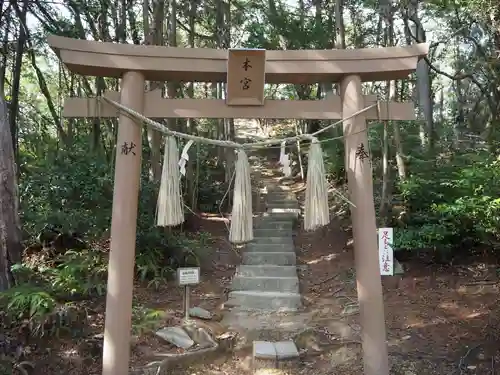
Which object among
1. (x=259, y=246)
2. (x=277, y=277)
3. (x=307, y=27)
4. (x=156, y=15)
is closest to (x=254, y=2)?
(x=307, y=27)

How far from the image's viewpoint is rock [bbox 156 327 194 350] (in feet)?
16.8

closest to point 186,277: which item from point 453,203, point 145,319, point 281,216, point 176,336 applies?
point 145,319

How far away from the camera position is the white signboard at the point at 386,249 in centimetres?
489

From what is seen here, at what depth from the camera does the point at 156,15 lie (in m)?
8.73

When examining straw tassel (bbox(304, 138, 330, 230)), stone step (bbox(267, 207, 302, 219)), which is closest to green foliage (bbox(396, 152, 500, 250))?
straw tassel (bbox(304, 138, 330, 230))

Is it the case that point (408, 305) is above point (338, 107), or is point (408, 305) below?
below

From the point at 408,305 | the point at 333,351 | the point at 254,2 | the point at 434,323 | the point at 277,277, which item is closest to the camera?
the point at 333,351

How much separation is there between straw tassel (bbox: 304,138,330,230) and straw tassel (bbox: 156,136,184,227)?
3.49 feet

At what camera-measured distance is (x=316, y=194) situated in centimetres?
361

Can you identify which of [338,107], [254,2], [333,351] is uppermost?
[254,2]

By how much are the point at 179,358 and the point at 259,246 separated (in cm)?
468

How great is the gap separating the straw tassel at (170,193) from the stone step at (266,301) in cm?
384

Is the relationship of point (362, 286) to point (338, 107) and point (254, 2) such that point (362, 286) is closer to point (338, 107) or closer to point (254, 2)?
point (338, 107)

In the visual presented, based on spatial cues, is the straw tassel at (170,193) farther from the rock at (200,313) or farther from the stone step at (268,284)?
the stone step at (268,284)
